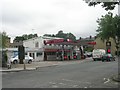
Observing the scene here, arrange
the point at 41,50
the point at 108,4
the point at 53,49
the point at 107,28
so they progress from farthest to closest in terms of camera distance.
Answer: the point at 53,49, the point at 41,50, the point at 107,28, the point at 108,4

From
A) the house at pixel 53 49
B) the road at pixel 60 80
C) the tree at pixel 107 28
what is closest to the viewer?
the road at pixel 60 80

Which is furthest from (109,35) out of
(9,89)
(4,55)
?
(9,89)

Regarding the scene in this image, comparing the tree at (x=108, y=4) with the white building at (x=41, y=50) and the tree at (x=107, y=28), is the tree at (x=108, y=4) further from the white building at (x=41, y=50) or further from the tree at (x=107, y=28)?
the white building at (x=41, y=50)

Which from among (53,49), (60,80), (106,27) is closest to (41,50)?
(53,49)

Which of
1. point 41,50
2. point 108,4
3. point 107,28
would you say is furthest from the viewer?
point 41,50

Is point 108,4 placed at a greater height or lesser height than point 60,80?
greater

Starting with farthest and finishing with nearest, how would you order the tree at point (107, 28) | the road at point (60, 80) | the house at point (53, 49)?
the house at point (53, 49), the tree at point (107, 28), the road at point (60, 80)

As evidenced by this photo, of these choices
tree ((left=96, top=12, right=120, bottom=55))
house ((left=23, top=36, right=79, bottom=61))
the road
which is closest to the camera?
the road

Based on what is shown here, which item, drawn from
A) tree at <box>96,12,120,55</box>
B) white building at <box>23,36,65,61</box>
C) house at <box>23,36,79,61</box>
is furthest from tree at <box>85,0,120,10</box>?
white building at <box>23,36,65,61</box>

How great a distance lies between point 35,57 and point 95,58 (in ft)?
41.0

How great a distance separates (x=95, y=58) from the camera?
64.3 meters

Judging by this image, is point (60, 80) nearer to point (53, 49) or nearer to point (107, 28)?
point (107, 28)

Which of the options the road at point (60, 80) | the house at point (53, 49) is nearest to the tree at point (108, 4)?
the road at point (60, 80)

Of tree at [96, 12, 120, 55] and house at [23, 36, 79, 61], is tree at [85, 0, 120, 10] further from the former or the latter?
house at [23, 36, 79, 61]
